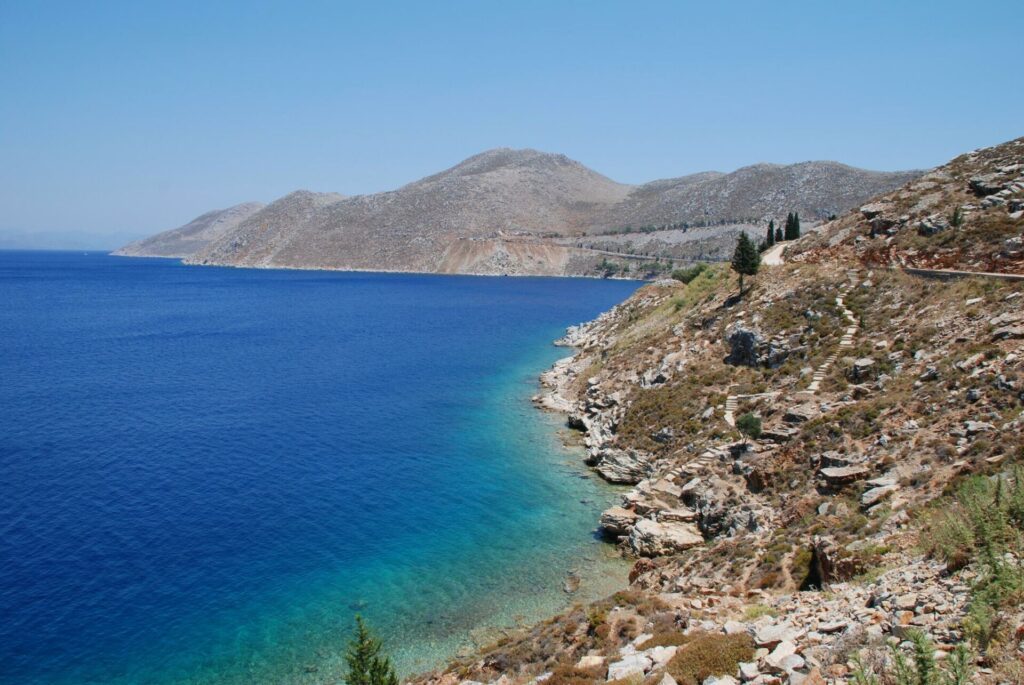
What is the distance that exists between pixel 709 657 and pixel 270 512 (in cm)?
2745

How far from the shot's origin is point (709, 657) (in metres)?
14.4

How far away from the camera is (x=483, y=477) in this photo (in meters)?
41.3

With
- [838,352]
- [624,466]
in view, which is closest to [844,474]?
[838,352]

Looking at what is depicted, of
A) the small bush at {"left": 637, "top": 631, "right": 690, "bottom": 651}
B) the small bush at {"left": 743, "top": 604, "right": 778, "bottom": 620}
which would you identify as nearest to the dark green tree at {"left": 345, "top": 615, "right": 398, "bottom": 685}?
the small bush at {"left": 637, "top": 631, "right": 690, "bottom": 651}

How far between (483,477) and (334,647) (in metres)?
17.7

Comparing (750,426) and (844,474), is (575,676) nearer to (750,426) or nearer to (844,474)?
(844,474)

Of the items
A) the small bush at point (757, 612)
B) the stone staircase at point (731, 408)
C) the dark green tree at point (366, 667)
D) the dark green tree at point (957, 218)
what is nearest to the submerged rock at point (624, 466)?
the stone staircase at point (731, 408)

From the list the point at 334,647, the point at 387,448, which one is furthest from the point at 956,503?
the point at 387,448

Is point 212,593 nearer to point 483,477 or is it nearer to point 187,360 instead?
point 483,477

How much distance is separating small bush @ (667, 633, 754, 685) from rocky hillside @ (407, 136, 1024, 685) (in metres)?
0.05

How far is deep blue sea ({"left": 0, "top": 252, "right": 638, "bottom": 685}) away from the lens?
25.1m

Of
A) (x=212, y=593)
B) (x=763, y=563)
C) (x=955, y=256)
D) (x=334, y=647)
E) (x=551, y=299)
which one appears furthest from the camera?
(x=551, y=299)

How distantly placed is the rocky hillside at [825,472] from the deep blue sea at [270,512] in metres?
4.59

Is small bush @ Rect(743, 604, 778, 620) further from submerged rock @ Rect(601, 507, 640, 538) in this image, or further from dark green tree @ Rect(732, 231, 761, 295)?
dark green tree @ Rect(732, 231, 761, 295)
